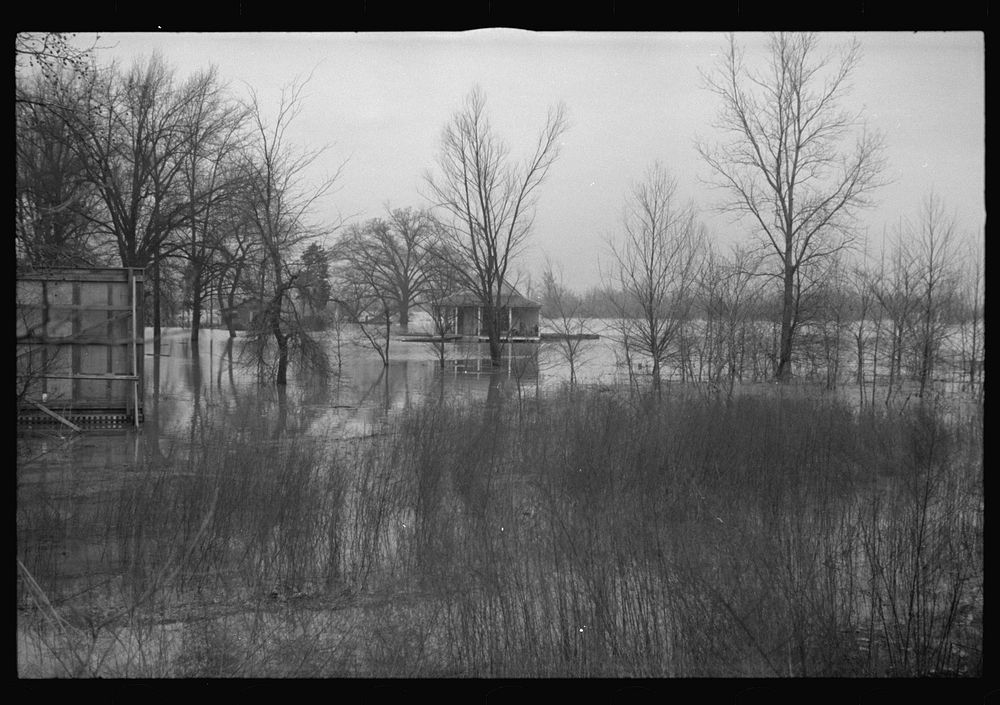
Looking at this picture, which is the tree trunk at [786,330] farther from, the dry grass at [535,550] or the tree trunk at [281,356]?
the tree trunk at [281,356]

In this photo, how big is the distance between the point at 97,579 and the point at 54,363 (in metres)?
2.22

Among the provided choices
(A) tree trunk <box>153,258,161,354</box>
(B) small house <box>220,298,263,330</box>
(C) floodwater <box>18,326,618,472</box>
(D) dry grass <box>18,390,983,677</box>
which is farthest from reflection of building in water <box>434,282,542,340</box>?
(A) tree trunk <box>153,258,161,354</box>

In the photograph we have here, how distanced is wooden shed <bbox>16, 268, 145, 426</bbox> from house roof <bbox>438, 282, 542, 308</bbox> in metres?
3.15

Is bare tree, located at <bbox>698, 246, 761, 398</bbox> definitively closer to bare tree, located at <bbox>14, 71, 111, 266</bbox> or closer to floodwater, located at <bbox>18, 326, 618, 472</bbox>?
floodwater, located at <bbox>18, 326, 618, 472</bbox>

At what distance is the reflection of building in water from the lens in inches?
318

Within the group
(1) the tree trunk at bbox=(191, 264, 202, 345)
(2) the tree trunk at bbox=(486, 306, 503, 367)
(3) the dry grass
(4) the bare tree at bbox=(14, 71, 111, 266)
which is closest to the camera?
(3) the dry grass

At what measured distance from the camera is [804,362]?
28.6ft

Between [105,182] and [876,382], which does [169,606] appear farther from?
[876,382]

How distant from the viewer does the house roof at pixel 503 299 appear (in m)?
8.07

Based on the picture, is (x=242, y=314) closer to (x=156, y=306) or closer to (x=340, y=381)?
(x=156, y=306)

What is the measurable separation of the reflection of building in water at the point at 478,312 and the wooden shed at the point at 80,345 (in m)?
3.10

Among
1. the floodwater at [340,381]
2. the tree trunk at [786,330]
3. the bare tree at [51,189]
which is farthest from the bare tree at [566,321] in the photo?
the bare tree at [51,189]
